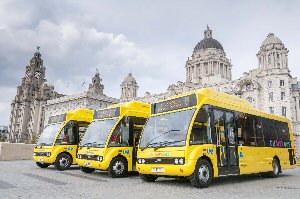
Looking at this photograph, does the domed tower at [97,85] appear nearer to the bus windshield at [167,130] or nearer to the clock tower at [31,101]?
the clock tower at [31,101]

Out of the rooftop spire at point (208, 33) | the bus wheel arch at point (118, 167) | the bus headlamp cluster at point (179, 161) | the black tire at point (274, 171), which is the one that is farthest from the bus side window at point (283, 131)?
the rooftop spire at point (208, 33)

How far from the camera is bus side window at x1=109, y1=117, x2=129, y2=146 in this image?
12.5m

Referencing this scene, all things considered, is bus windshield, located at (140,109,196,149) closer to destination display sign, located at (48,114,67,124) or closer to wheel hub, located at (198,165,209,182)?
wheel hub, located at (198,165,209,182)

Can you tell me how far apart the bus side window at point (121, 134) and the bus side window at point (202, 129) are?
14.1ft

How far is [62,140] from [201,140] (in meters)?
9.10

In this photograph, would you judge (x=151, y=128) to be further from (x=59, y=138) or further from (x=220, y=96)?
(x=59, y=138)

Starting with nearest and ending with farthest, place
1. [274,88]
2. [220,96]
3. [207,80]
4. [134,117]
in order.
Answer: [220,96]
[134,117]
[274,88]
[207,80]

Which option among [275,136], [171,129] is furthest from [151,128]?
[275,136]

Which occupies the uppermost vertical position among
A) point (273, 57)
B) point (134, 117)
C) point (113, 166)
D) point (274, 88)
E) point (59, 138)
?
point (273, 57)

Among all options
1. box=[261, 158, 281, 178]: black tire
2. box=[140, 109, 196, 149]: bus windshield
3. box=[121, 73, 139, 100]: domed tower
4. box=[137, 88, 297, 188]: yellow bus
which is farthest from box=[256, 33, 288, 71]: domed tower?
box=[140, 109, 196, 149]: bus windshield

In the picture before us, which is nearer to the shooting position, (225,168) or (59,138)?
(225,168)

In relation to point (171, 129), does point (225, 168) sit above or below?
below

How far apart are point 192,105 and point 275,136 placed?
6427 mm

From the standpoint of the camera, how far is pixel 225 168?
34.1ft
